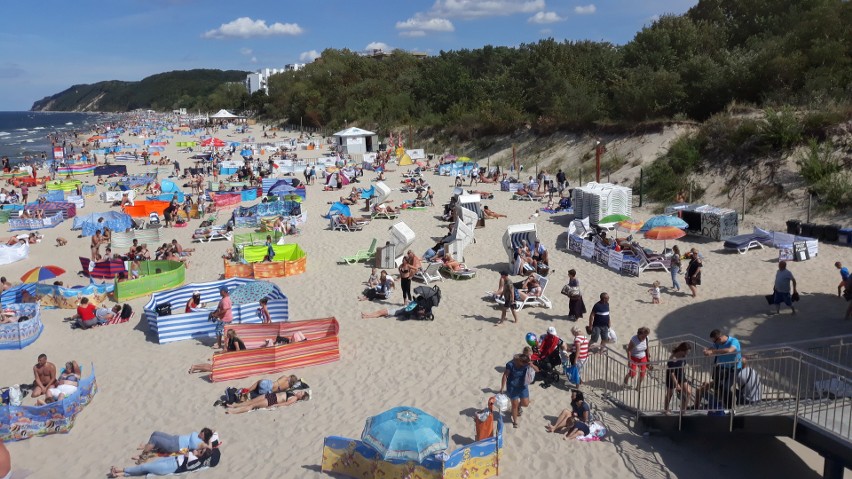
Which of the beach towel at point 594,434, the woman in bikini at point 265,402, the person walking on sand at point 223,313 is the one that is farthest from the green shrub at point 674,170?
the woman in bikini at point 265,402

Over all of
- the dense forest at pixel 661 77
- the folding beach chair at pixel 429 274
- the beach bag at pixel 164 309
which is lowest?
the beach bag at pixel 164 309

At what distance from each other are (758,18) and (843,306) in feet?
90.1

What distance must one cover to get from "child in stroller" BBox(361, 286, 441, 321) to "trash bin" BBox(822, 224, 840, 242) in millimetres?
10669

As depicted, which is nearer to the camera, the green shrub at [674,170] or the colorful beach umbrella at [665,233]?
the colorful beach umbrella at [665,233]

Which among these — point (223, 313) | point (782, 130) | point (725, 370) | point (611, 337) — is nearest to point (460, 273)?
point (611, 337)

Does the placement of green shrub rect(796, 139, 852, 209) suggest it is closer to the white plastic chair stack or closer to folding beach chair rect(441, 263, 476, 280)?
the white plastic chair stack

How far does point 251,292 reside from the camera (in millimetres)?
12633

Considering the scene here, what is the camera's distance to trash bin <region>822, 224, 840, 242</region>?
16172 millimetres

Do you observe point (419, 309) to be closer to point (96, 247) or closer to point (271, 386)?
point (271, 386)

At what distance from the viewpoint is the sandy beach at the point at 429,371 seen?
24.5ft

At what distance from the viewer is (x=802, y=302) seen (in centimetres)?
1223

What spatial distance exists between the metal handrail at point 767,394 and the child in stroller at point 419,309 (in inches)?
153

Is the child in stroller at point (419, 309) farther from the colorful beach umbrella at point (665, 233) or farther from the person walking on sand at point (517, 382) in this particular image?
the colorful beach umbrella at point (665, 233)

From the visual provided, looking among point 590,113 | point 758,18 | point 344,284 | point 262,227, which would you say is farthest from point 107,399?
point 758,18
